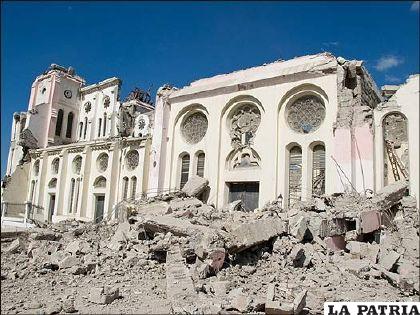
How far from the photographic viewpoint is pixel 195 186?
745 inches

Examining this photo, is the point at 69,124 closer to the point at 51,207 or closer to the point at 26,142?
the point at 26,142

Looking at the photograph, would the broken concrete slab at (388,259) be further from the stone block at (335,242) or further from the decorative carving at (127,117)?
the decorative carving at (127,117)

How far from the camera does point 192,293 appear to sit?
8.53 metres

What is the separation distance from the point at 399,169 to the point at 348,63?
482cm

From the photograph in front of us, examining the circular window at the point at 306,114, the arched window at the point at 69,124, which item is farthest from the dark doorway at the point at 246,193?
the arched window at the point at 69,124

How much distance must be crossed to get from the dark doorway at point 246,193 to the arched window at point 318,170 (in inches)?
112

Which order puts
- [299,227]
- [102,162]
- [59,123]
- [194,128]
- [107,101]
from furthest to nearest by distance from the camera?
1. [59,123]
2. [107,101]
3. [102,162]
4. [194,128]
5. [299,227]

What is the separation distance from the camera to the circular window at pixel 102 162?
25.6 metres

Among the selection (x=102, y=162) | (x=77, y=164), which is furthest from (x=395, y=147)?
(x=77, y=164)

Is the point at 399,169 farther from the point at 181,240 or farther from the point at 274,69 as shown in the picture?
the point at 181,240

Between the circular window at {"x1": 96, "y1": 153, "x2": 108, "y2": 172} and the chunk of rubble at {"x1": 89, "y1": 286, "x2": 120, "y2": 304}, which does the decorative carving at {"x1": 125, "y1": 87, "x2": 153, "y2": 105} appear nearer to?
the circular window at {"x1": 96, "y1": 153, "x2": 108, "y2": 172}

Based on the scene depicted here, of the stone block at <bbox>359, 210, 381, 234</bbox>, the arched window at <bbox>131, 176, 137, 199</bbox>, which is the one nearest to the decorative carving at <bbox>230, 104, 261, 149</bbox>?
the arched window at <bbox>131, 176, 137, 199</bbox>

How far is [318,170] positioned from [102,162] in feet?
48.8

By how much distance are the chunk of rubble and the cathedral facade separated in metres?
8.97
